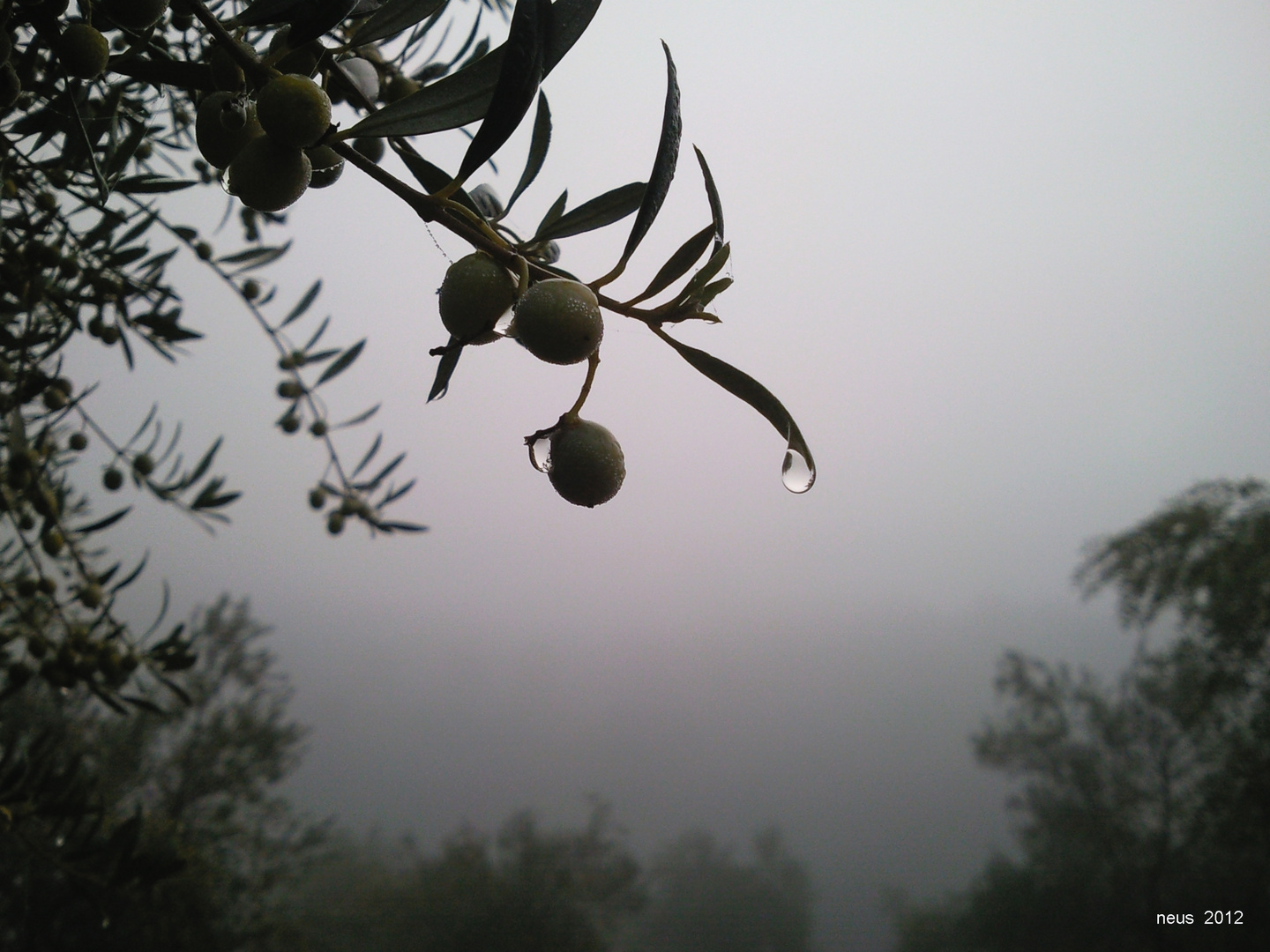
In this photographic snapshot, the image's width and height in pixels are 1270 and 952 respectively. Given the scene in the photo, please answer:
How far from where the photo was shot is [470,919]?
5516 mm

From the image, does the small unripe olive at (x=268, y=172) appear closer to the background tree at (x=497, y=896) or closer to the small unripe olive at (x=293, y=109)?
the small unripe olive at (x=293, y=109)

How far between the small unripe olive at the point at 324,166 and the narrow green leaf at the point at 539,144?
83mm

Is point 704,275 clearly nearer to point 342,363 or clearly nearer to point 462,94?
point 462,94

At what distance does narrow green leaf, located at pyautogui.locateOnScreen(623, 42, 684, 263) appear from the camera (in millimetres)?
320

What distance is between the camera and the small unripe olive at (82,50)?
338 mm

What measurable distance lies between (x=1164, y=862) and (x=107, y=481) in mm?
5944

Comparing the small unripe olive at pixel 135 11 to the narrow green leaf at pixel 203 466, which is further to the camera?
the narrow green leaf at pixel 203 466

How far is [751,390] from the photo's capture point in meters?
0.32

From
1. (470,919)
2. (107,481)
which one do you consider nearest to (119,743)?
(470,919)

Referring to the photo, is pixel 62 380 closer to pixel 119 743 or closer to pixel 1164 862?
pixel 119 743

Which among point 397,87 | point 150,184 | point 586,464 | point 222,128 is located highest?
point 397,87

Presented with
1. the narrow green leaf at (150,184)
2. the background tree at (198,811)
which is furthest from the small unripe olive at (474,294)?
the background tree at (198,811)

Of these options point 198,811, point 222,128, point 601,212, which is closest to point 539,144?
point 601,212

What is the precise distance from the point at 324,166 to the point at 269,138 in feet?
0.19
